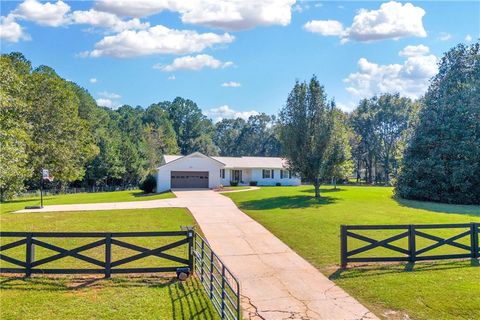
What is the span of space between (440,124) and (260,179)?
23.5 meters

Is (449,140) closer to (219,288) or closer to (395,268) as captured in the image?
(395,268)

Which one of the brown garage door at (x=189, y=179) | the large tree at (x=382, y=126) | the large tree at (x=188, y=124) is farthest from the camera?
the large tree at (x=188, y=124)

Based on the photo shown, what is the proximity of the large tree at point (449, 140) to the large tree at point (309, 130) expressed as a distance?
→ 27.0ft

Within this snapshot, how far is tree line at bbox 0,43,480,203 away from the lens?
2978cm

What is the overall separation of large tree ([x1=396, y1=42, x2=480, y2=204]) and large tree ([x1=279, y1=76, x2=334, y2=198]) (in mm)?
8234

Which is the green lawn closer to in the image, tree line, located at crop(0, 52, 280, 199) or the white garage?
tree line, located at crop(0, 52, 280, 199)

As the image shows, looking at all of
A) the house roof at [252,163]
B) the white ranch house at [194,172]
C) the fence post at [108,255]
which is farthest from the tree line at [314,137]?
the house roof at [252,163]

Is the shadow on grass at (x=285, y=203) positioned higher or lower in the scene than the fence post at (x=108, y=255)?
lower

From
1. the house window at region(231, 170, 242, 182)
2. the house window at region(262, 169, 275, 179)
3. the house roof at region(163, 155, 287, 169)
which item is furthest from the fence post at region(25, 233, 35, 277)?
the house window at region(262, 169, 275, 179)

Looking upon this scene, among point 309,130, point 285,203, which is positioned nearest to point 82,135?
point 309,130

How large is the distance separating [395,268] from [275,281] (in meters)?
3.67

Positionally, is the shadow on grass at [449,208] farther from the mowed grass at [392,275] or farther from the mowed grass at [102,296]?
the mowed grass at [102,296]

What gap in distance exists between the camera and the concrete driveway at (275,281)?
809 centimetres

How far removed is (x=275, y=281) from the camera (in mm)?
10141
